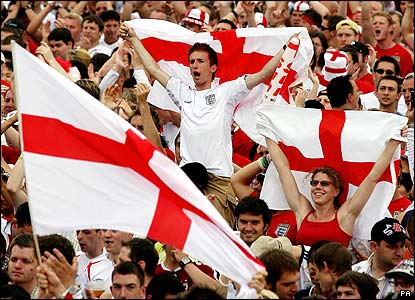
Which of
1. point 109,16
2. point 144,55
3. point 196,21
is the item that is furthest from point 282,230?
point 109,16

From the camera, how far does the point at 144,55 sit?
13.8 m

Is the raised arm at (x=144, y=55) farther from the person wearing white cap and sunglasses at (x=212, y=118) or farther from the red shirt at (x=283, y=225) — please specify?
the red shirt at (x=283, y=225)

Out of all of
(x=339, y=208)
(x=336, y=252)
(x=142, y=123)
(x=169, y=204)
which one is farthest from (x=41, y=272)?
(x=142, y=123)

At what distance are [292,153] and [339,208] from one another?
0.82m

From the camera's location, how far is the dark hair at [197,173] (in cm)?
1270

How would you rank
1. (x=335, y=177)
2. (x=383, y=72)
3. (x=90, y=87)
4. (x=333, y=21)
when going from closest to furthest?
(x=335, y=177) < (x=90, y=87) < (x=383, y=72) < (x=333, y=21)

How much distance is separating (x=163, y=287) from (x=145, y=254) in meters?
0.56

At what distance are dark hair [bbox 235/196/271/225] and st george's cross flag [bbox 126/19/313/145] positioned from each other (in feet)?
5.84

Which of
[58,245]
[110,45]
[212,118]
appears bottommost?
[110,45]

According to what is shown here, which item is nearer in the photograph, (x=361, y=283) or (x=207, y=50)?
(x=361, y=283)

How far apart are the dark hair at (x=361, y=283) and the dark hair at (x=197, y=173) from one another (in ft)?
9.87

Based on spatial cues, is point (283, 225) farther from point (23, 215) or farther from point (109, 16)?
point (109, 16)

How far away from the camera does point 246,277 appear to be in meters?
9.14

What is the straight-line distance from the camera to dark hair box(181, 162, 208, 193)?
12.7m
